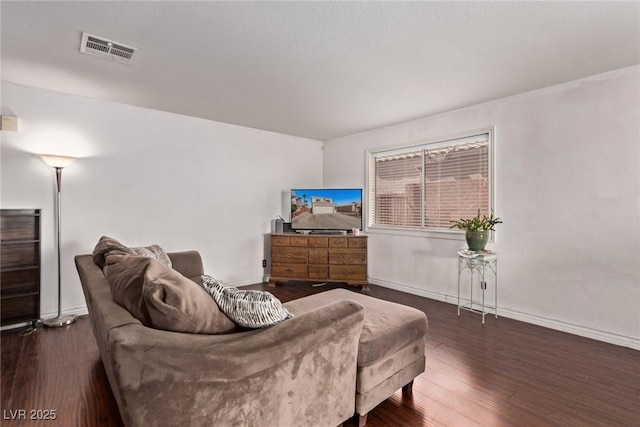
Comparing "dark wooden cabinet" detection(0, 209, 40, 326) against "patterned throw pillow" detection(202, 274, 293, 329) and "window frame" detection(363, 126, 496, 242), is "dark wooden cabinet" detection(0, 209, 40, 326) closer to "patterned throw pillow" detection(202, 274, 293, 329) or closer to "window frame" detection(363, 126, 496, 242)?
"patterned throw pillow" detection(202, 274, 293, 329)

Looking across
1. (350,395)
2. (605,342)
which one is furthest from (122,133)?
(605,342)

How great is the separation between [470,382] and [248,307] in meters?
1.70

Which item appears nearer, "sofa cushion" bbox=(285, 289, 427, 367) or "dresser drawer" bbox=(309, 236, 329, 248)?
"sofa cushion" bbox=(285, 289, 427, 367)

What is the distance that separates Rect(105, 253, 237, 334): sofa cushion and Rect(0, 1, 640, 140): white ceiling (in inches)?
61.7

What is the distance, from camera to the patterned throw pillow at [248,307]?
1320 millimetres

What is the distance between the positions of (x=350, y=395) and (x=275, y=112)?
3250 mm

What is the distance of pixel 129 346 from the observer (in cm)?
101

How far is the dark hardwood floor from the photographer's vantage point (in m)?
1.77

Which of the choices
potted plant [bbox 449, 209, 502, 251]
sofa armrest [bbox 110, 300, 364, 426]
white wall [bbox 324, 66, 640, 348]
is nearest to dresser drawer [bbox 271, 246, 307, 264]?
white wall [bbox 324, 66, 640, 348]

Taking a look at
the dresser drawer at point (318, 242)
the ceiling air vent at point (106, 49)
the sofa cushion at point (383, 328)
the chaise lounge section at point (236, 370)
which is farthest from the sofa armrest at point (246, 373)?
the dresser drawer at point (318, 242)

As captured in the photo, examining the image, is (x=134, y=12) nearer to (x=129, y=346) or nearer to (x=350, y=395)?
(x=129, y=346)

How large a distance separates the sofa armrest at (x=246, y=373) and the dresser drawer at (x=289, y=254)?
2984 mm

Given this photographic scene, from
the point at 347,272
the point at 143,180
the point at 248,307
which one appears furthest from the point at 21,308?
the point at 347,272

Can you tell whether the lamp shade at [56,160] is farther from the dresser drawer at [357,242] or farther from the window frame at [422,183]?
the window frame at [422,183]
